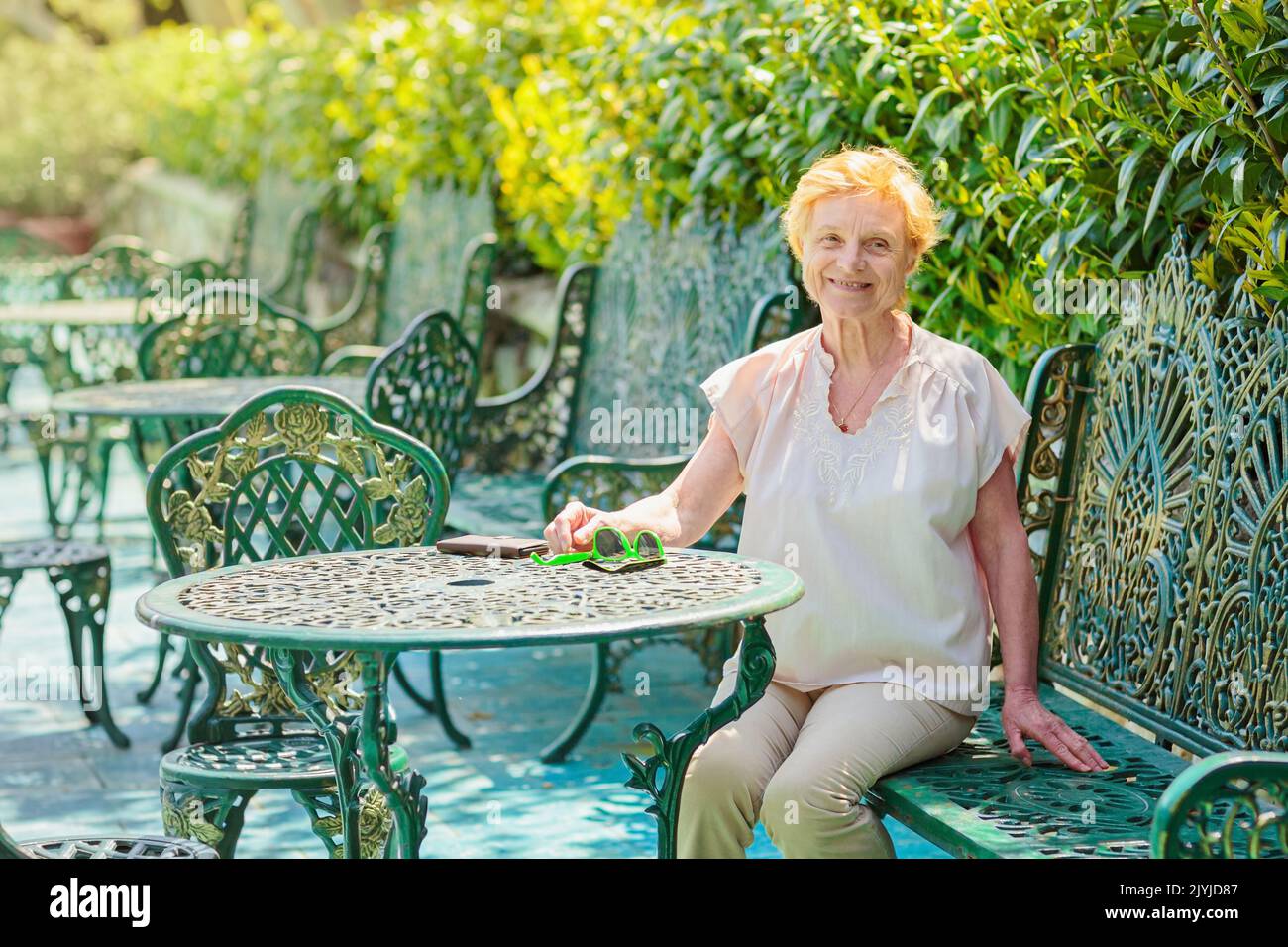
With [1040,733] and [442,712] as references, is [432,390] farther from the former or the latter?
[1040,733]

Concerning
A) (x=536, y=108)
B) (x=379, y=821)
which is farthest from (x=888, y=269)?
(x=536, y=108)

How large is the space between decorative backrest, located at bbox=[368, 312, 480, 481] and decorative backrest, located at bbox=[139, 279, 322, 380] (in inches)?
69.1

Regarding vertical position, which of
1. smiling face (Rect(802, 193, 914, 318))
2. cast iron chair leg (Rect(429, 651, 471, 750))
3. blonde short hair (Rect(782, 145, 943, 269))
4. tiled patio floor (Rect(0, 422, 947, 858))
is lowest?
tiled patio floor (Rect(0, 422, 947, 858))

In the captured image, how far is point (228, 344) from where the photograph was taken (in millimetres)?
7363

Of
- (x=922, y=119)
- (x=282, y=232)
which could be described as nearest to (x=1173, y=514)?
(x=922, y=119)

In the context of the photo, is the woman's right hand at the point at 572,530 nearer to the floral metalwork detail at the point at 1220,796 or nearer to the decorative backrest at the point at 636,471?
the floral metalwork detail at the point at 1220,796

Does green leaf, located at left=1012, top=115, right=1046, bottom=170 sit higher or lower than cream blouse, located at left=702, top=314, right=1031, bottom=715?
higher

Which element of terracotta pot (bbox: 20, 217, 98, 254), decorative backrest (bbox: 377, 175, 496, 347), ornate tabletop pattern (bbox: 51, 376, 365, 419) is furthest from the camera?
terracotta pot (bbox: 20, 217, 98, 254)

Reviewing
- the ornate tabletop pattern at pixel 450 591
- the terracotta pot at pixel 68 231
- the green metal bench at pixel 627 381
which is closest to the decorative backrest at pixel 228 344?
the green metal bench at pixel 627 381

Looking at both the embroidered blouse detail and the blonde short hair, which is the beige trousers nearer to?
the embroidered blouse detail

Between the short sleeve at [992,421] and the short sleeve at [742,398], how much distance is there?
44 centimetres

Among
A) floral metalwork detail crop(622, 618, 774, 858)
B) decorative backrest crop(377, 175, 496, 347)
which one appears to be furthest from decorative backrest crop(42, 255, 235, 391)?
floral metalwork detail crop(622, 618, 774, 858)

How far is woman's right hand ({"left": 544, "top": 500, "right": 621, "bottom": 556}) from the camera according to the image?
137 inches
